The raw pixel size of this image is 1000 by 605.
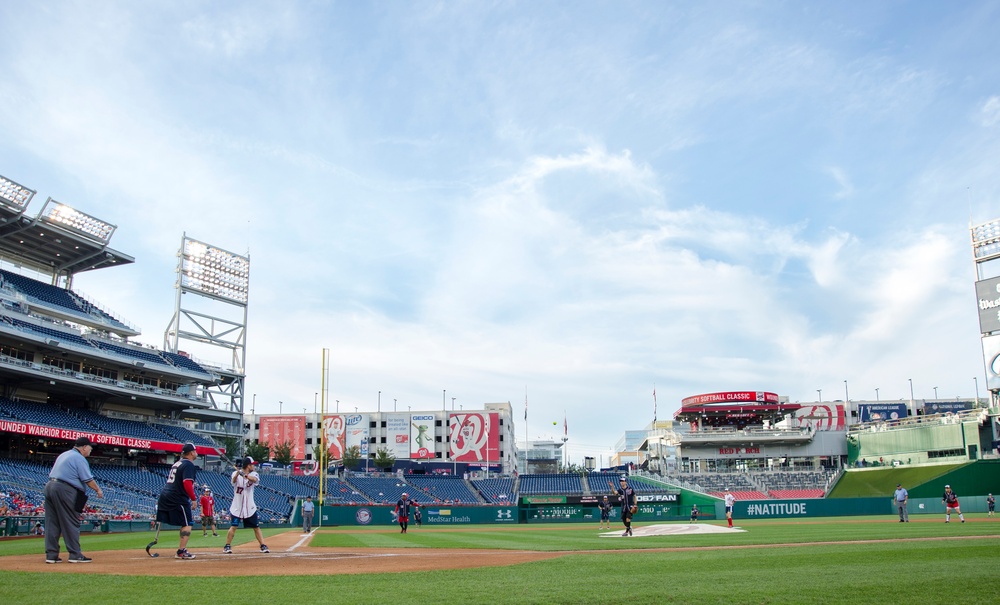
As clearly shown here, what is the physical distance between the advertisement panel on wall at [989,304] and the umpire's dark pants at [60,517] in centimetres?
6288

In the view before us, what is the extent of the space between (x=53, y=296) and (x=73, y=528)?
4885cm

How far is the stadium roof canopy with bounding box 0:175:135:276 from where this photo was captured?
45.7 metres

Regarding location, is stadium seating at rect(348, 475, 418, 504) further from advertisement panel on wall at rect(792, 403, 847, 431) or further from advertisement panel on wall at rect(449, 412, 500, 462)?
advertisement panel on wall at rect(792, 403, 847, 431)

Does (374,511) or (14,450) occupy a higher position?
(14,450)

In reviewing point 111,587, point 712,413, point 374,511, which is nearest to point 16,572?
point 111,587

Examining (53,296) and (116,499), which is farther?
(53,296)

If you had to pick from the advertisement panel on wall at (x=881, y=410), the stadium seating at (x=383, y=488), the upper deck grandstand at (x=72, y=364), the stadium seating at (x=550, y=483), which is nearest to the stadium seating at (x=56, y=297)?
the upper deck grandstand at (x=72, y=364)

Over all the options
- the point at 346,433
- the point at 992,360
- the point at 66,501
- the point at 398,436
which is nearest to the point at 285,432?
the point at 346,433

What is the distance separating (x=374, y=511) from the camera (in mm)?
47125

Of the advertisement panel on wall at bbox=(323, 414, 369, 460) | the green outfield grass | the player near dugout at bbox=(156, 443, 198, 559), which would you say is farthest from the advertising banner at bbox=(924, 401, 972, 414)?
the player near dugout at bbox=(156, 443, 198, 559)

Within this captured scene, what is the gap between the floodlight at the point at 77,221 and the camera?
48.7 m

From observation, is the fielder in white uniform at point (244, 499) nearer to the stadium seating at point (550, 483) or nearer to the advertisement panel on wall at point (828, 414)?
the stadium seating at point (550, 483)

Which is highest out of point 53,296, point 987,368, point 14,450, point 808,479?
point 53,296

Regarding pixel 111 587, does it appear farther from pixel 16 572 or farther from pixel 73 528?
pixel 73 528
